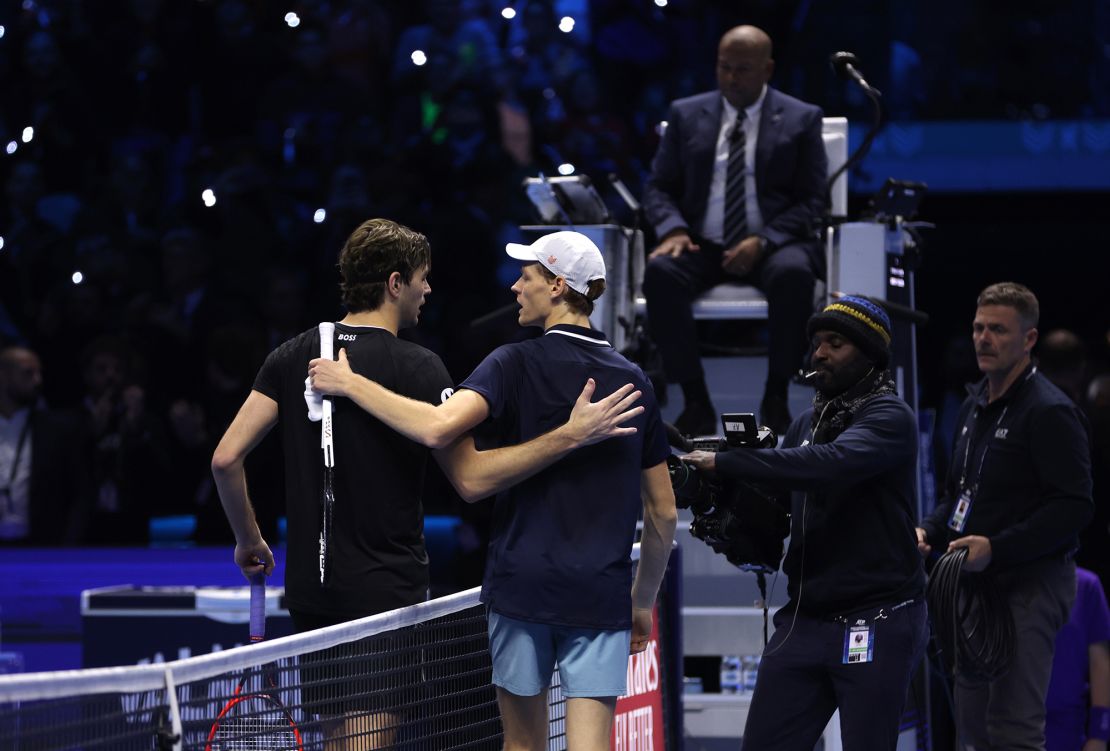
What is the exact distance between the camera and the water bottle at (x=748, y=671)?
6.26 metres

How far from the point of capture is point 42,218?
11492mm

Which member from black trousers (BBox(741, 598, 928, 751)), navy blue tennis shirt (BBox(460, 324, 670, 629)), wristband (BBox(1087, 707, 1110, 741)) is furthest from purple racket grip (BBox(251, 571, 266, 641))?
wristband (BBox(1087, 707, 1110, 741))

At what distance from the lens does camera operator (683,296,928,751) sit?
14.4ft

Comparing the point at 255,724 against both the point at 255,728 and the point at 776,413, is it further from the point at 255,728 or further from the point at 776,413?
the point at 776,413

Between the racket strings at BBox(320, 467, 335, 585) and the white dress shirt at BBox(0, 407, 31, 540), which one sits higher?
the white dress shirt at BBox(0, 407, 31, 540)

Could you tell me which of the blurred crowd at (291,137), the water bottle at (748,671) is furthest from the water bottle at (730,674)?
the blurred crowd at (291,137)

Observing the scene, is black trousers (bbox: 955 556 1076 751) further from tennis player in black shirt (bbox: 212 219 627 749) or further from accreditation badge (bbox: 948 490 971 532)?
tennis player in black shirt (bbox: 212 219 627 749)

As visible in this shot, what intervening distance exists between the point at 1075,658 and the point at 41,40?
9.21 metres

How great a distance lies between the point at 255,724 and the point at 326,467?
2.59 ft

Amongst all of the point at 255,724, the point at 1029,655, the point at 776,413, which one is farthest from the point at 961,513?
the point at 255,724

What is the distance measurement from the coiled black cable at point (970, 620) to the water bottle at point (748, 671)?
0.92 meters

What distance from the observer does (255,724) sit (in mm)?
3441

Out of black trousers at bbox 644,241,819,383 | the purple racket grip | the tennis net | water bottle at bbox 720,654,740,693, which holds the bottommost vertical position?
water bottle at bbox 720,654,740,693

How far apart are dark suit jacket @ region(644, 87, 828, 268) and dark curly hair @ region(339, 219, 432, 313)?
2783 millimetres
